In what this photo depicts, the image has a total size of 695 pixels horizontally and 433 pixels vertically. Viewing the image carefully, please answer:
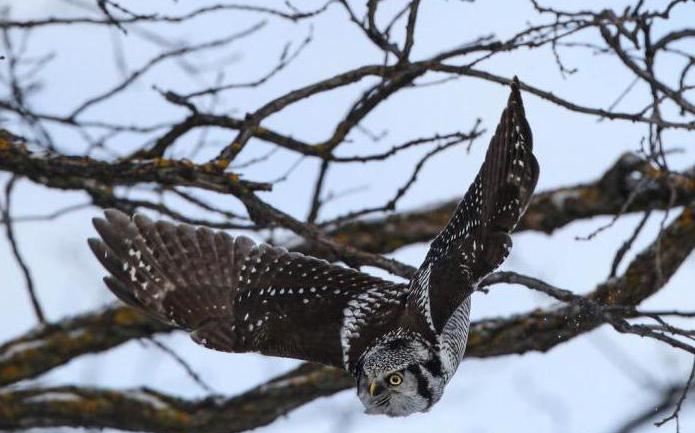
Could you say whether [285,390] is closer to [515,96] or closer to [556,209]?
[556,209]

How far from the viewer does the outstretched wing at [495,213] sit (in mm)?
4414

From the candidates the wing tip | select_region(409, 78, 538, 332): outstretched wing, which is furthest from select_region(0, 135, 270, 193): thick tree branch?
the wing tip

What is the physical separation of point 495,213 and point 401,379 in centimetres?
78

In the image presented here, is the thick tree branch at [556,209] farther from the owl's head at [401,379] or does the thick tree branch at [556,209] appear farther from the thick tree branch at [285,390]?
the owl's head at [401,379]

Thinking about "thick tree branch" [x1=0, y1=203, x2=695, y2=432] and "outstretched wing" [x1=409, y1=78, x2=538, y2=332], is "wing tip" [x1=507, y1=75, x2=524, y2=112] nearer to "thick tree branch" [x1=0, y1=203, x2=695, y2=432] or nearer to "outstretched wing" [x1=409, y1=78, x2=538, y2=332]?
"outstretched wing" [x1=409, y1=78, x2=538, y2=332]

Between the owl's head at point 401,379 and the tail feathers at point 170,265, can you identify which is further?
the tail feathers at point 170,265

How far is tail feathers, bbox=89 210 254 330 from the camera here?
16.9 feet

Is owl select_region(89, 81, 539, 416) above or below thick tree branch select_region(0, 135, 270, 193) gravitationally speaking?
below

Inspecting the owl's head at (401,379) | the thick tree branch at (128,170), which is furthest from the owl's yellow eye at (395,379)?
the thick tree branch at (128,170)

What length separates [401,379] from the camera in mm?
4582

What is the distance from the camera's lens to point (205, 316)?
17.0 feet

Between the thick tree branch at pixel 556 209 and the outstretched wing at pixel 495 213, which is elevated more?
the thick tree branch at pixel 556 209

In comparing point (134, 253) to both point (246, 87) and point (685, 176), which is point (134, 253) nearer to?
point (246, 87)

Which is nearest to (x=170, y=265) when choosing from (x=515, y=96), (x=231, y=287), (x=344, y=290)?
(x=231, y=287)
